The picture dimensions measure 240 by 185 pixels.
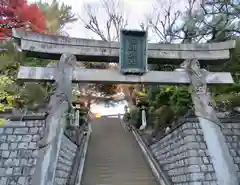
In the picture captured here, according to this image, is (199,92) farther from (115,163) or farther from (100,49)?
(115,163)

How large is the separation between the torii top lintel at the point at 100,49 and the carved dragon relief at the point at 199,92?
412mm

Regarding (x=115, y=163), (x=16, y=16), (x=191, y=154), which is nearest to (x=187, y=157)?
(x=191, y=154)

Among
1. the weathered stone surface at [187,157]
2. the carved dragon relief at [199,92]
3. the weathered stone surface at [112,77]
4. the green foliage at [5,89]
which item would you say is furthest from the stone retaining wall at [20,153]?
the carved dragon relief at [199,92]

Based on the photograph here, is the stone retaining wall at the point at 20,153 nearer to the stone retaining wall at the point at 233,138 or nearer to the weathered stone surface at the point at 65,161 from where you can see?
the weathered stone surface at the point at 65,161

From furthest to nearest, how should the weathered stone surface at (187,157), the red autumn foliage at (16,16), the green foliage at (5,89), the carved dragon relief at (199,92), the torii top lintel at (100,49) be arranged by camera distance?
the red autumn foliage at (16,16), the green foliage at (5,89), the weathered stone surface at (187,157), the carved dragon relief at (199,92), the torii top lintel at (100,49)

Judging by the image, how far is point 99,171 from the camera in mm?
A: 10516

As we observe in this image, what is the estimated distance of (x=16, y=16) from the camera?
1585cm

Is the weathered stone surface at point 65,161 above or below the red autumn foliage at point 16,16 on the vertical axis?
below

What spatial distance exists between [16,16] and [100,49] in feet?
34.2

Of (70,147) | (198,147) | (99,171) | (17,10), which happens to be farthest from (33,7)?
(198,147)

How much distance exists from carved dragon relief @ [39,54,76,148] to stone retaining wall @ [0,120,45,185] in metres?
2.77

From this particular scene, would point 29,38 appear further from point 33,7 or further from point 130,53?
point 33,7

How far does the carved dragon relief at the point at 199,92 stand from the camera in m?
7.30

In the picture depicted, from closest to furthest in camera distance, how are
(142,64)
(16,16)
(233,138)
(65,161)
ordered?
(142,64)
(233,138)
(65,161)
(16,16)
